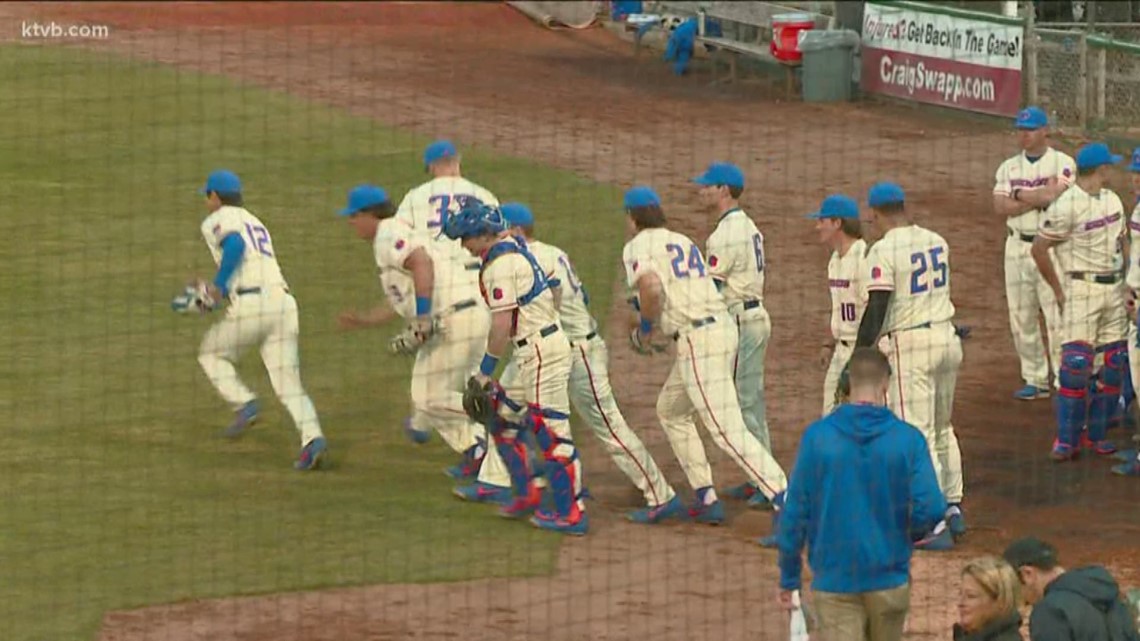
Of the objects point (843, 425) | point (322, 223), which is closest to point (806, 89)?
point (322, 223)

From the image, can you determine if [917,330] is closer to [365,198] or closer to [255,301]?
[365,198]

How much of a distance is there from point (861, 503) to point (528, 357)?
3191 millimetres

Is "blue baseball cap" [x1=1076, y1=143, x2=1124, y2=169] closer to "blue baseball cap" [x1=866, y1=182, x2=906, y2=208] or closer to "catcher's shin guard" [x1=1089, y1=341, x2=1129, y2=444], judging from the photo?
"catcher's shin guard" [x1=1089, y1=341, x2=1129, y2=444]

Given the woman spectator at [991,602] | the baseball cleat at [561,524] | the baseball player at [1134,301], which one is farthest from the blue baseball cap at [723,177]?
the woman spectator at [991,602]

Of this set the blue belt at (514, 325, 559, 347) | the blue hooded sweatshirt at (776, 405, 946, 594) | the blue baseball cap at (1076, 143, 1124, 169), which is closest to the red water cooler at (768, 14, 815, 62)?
the blue baseball cap at (1076, 143, 1124, 169)

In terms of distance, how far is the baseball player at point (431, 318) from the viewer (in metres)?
10.6

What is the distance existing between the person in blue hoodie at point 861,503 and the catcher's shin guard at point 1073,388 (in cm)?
420

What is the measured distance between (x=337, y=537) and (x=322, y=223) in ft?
22.7

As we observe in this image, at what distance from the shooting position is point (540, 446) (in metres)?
10.1

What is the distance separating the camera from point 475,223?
988cm

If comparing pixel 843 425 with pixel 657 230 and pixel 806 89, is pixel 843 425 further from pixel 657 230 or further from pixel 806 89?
pixel 806 89

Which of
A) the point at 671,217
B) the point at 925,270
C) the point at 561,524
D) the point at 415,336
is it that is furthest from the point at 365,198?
the point at 671,217

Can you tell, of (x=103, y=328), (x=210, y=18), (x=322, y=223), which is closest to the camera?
(x=103, y=328)

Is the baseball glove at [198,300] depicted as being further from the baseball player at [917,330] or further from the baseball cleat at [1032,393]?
the baseball cleat at [1032,393]
